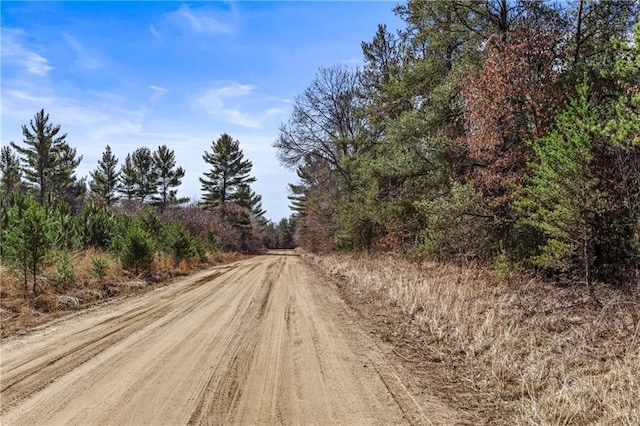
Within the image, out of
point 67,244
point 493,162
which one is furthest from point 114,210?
point 493,162

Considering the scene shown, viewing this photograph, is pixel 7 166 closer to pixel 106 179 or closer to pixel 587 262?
pixel 106 179

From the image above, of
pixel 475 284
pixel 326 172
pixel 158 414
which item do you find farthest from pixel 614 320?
pixel 326 172

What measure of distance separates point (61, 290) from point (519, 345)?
10.1 metres

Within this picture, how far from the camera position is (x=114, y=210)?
85.6 ft

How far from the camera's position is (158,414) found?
3.85 metres

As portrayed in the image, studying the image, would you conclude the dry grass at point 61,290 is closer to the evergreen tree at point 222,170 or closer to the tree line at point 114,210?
the tree line at point 114,210

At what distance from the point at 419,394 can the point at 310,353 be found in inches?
73.0

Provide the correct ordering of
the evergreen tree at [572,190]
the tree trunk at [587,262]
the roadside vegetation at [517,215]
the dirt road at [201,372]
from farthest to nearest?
the tree trunk at [587,262] → the evergreen tree at [572,190] → the roadside vegetation at [517,215] → the dirt road at [201,372]

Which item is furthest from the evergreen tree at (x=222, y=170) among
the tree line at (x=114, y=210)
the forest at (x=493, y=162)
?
the forest at (x=493, y=162)

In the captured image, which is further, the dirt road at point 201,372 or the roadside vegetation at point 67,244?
the roadside vegetation at point 67,244

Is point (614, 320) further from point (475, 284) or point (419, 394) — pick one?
point (419, 394)

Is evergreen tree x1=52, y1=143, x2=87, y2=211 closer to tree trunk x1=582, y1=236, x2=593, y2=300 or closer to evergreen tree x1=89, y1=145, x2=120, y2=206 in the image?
evergreen tree x1=89, y1=145, x2=120, y2=206

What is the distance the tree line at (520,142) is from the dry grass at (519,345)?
1.31 metres

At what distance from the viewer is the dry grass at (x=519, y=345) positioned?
4098 millimetres
